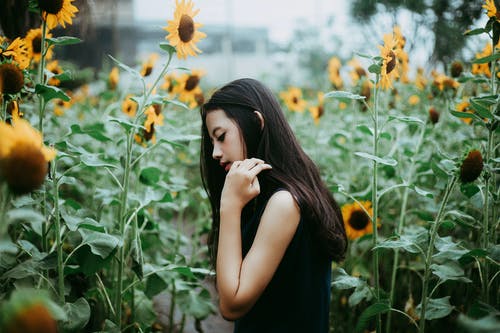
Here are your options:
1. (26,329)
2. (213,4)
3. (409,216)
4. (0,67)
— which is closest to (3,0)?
(0,67)

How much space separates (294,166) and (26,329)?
3.19ft

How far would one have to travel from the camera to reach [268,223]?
3.82 feet

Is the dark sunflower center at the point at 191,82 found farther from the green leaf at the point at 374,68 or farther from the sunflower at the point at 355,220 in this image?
the green leaf at the point at 374,68

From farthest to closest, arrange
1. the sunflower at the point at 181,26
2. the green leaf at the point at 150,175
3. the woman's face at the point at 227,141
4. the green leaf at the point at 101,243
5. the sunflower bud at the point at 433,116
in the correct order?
the sunflower bud at the point at 433,116 < the green leaf at the point at 150,175 < the sunflower at the point at 181,26 < the woman's face at the point at 227,141 < the green leaf at the point at 101,243

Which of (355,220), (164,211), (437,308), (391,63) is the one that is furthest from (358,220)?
(164,211)

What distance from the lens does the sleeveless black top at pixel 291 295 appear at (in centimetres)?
125

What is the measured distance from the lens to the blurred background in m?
2.65

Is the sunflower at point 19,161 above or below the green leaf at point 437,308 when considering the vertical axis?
above

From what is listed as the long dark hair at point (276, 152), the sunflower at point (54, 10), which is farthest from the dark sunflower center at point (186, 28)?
the sunflower at point (54, 10)

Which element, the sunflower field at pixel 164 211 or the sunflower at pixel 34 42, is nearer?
the sunflower field at pixel 164 211

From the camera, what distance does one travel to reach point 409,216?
2400 millimetres

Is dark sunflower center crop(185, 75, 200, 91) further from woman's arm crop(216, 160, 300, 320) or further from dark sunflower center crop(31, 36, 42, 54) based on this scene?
woman's arm crop(216, 160, 300, 320)

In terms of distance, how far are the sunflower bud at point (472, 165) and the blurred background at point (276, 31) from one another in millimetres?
462

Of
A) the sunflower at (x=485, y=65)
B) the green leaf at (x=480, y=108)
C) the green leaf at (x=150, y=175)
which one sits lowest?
the green leaf at (x=150, y=175)
